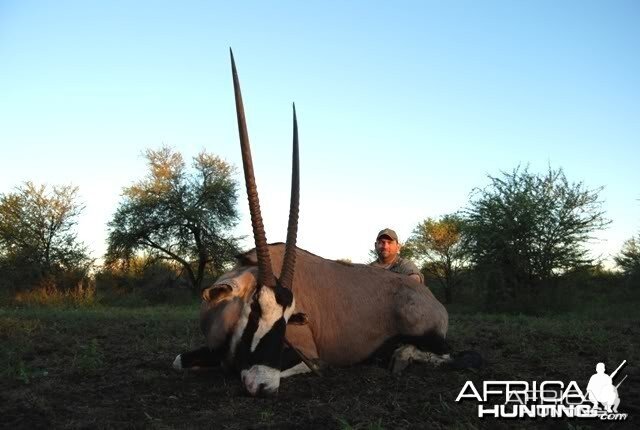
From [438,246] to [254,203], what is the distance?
86.9 feet

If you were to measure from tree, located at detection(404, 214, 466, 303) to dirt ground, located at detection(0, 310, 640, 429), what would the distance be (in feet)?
70.9

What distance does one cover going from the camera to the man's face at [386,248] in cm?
731

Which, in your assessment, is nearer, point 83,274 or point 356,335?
point 356,335

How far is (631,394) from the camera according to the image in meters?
4.02

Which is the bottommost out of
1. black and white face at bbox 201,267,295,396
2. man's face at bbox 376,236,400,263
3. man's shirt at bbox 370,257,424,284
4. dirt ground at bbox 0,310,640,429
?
dirt ground at bbox 0,310,640,429

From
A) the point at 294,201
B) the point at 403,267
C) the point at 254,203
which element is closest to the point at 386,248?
the point at 403,267

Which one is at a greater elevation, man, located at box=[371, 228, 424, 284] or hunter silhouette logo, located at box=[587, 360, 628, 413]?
man, located at box=[371, 228, 424, 284]

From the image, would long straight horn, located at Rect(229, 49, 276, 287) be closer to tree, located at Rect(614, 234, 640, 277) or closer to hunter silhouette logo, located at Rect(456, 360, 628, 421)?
hunter silhouette logo, located at Rect(456, 360, 628, 421)

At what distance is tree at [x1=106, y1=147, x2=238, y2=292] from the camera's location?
94.6ft

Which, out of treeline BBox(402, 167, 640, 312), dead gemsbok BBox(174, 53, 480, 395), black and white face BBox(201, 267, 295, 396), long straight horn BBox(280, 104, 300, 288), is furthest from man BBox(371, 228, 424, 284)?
treeline BBox(402, 167, 640, 312)

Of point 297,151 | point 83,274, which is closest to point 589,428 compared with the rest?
point 297,151

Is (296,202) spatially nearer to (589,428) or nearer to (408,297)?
(408,297)

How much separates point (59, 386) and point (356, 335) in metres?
2.42

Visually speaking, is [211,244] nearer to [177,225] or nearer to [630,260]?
[177,225]
